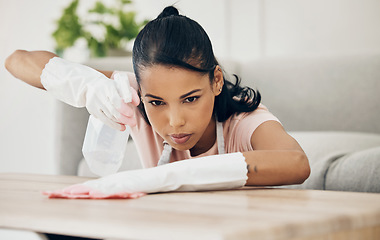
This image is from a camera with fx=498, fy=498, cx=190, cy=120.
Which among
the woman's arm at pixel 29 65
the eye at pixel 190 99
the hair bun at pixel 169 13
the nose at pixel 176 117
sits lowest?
the nose at pixel 176 117

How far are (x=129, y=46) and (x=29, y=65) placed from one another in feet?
6.86

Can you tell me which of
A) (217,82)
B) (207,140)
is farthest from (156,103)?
(207,140)

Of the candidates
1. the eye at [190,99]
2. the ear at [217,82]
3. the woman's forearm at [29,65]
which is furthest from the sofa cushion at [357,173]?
the woman's forearm at [29,65]

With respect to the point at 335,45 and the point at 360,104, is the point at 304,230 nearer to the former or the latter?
the point at 360,104

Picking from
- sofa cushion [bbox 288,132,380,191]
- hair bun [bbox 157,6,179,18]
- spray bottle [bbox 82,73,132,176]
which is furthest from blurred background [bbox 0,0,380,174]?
spray bottle [bbox 82,73,132,176]

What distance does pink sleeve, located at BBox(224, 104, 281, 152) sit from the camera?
1204 mm

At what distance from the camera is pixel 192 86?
3.45ft

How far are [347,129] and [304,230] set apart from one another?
1.73 m

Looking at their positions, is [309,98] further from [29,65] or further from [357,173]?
[29,65]

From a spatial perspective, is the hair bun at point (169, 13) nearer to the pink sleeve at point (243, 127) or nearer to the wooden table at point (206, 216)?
the pink sleeve at point (243, 127)

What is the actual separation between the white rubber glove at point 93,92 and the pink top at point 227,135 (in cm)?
19

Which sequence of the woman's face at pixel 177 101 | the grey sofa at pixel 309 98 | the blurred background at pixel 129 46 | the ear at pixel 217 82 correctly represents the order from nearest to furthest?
1. the woman's face at pixel 177 101
2. the ear at pixel 217 82
3. the grey sofa at pixel 309 98
4. the blurred background at pixel 129 46

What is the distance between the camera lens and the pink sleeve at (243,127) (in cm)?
120

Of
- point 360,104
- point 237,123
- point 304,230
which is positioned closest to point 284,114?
point 360,104
